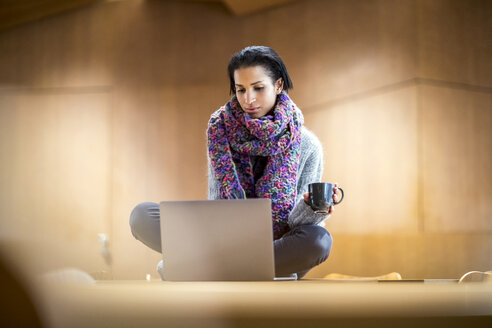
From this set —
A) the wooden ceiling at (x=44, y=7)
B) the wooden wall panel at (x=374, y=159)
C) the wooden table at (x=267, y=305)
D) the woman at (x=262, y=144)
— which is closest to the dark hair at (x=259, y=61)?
the woman at (x=262, y=144)

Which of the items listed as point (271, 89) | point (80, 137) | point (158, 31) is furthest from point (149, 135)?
point (271, 89)

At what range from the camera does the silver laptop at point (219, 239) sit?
0.92m

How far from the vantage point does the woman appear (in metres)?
1.66

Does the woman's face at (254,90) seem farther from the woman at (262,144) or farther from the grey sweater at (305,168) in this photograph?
the grey sweater at (305,168)

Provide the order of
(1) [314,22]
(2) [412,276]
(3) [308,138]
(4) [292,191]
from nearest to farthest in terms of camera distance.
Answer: (4) [292,191] < (3) [308,138] < (2) [412,276] < (1) [314,22]

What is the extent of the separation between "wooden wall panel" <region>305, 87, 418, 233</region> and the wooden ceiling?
91 cm

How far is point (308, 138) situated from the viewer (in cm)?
184

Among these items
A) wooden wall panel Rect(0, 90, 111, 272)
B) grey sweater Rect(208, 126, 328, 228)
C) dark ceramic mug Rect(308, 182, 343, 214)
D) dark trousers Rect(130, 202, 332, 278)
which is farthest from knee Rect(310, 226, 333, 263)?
wooden wall panel Rect(0, 90, 111, 272)

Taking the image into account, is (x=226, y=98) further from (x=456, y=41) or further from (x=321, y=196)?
(x=321, y=196)

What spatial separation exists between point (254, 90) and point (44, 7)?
3.00 metres

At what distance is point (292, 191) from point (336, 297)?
56.3 inches

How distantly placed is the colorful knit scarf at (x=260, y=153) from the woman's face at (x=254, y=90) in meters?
0.03

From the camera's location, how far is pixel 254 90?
1.72m

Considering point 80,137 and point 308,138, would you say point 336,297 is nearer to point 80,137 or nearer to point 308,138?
point 308,138
